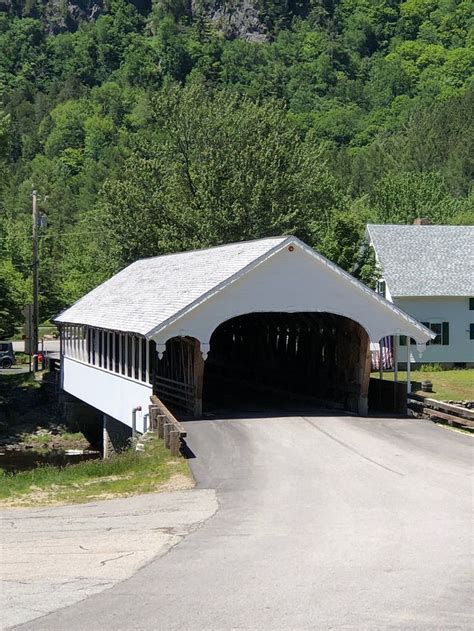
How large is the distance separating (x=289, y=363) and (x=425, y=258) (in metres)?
16.3

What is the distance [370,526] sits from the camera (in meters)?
15.6

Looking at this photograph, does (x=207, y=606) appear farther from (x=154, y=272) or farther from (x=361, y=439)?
(x=154, y=272)

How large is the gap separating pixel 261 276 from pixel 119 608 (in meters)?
16.7

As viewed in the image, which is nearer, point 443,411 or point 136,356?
point 443,411

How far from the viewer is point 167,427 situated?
22.9m

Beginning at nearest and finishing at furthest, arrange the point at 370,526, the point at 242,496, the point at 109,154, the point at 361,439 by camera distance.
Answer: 1. the point at 370,526
2. the point at 242,496
3. the point at 361,439
4. the point at 109,154

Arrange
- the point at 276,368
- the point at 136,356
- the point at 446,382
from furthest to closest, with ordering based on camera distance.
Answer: the point at 446,382
the point at 276,368
the point at 136,356

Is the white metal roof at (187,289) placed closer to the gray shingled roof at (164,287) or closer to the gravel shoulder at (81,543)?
the gray shingled roof at (164,287)

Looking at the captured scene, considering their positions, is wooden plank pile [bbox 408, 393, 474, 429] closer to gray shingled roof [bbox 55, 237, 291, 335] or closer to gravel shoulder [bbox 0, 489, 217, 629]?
gray shingled roof [bbox 55, 237, 291, 335]

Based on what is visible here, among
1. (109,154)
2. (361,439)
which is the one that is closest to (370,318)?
(361,439)

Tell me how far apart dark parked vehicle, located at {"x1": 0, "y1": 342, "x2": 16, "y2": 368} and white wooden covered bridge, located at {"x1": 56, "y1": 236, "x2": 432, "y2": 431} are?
60.2ft

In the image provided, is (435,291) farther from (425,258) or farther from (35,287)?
(35,287)

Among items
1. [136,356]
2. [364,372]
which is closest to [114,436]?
[136,356]

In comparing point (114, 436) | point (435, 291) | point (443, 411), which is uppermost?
point (435, 291)
